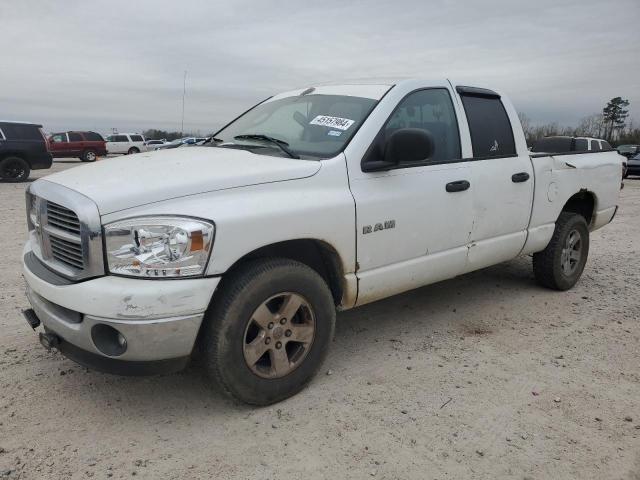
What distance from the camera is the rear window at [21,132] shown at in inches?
603

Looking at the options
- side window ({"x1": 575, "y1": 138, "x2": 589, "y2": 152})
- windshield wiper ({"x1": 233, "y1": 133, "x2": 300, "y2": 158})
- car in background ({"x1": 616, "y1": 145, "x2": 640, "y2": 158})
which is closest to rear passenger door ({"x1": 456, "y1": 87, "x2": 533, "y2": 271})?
windshield wiper ({"x1": 233, "y1": 133, "x2": 300, "y2": 158})

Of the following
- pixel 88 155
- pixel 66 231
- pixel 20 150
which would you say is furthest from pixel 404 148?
pixel 88 155

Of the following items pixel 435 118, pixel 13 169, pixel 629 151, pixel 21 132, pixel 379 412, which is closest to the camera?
pixel 379 412

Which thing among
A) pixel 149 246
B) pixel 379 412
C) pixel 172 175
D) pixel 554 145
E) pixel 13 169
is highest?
pixel 554 145

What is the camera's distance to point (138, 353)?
2.56m

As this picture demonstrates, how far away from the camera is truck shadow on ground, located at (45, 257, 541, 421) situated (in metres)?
3.08

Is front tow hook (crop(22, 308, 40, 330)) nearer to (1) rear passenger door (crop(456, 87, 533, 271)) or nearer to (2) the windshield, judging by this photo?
(2) the windshield

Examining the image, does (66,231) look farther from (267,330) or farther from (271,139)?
(271,139)

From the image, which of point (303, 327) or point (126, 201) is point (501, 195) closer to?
point (303, 327)

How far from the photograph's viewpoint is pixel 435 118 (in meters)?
3.96

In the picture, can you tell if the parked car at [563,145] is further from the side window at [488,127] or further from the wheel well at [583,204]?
the side window at [488,127]

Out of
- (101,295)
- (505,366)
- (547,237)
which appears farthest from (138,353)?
(547,237)

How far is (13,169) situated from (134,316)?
51.9ft

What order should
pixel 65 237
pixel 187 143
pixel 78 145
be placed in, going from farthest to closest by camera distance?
pixel 78 145, pixel 187 143, pixel 65 237
